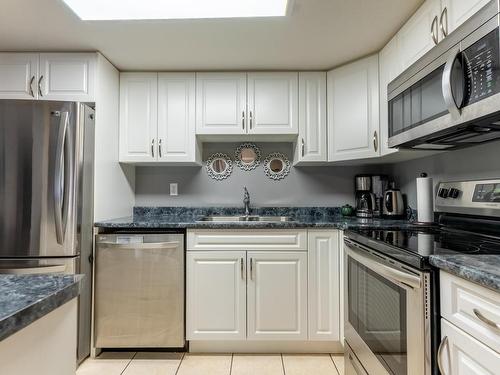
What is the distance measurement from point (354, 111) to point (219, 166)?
3.95 feet

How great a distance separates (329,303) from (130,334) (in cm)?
133

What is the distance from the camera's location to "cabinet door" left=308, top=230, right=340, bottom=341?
2064 mm

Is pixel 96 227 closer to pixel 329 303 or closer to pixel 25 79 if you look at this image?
pixel 25 79

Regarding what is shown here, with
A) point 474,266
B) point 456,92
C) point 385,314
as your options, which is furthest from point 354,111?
point 474,266

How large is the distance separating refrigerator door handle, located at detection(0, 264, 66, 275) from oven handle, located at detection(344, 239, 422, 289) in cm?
171

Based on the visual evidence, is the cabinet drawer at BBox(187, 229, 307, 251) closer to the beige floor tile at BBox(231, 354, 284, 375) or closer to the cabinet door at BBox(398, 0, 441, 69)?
the beige floor tile at BBox(231, 354, 284, 375)

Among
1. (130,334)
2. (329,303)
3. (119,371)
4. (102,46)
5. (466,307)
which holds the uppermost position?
(102,46)

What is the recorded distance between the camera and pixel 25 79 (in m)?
2.14

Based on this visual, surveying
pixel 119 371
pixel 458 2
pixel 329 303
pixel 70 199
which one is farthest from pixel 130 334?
pixel 458 2

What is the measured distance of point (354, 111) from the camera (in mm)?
2250

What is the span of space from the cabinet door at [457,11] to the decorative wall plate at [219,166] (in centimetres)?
177

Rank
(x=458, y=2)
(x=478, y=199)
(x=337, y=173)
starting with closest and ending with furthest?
(x=458, y=2) → (x=478, y=199) → (x=337, y=173)

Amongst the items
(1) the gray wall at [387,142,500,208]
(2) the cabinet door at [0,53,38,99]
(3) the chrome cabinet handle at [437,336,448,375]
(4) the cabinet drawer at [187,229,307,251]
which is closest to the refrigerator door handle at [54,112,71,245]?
(2) the cabinet door at [0,53,38,99]

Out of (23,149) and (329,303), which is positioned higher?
(23,149)
